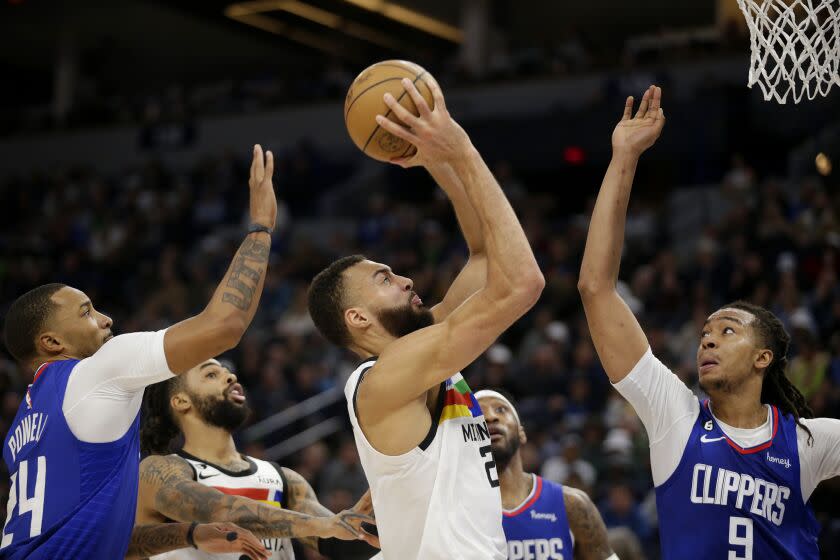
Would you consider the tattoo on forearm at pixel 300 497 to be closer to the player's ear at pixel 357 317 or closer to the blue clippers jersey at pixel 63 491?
the blue clippers jersey at pixel 63 491

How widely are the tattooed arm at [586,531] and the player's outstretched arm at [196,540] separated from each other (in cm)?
172

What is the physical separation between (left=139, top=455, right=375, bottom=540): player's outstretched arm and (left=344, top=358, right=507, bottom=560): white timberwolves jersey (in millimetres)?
522

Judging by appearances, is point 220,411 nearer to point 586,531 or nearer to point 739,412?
point 586,531

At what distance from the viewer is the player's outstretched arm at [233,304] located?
13.0 feet

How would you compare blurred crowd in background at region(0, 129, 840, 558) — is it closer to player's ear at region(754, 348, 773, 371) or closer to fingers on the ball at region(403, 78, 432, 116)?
player's ear at region(754, 348, 773, 371)

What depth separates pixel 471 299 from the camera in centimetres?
388

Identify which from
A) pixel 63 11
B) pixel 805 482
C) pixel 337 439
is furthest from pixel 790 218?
pixel 63 11

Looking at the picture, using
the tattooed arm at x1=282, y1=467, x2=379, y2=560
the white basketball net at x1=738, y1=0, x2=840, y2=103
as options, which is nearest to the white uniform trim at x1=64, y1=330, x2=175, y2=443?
the tattooed arm at x1=282, y1=467, x2=379, y2=560

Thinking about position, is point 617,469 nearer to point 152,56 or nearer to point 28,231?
point 28,231

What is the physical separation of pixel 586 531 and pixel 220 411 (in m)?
1.93

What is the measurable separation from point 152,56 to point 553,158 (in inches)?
432

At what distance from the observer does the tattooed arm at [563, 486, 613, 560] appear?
5.50 meters

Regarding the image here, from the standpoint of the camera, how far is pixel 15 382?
543 inches

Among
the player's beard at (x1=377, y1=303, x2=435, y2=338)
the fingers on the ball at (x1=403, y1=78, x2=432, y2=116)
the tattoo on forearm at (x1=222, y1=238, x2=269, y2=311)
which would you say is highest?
the fingers on the ball at (x1=403, y1=78, x2=432, y2=116)
